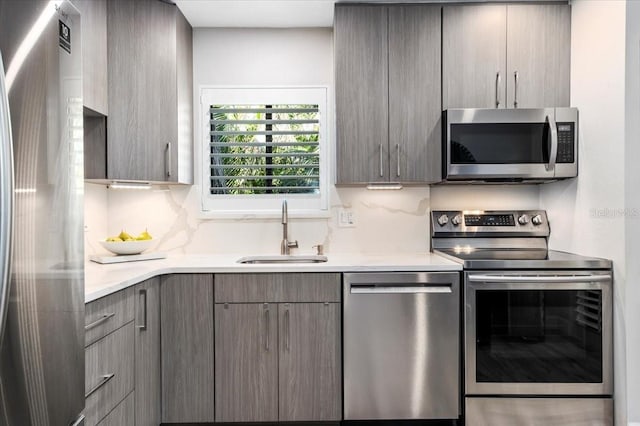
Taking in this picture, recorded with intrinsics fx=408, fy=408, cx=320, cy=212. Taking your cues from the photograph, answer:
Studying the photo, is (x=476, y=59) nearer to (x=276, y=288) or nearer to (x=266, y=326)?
(x=276, y=288)

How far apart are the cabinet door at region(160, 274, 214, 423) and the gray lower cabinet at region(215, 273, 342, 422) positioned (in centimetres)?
5

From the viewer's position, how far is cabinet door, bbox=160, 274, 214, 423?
2123 millimetres

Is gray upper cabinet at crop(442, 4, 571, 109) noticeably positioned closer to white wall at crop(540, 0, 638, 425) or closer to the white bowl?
white wall at crop(540, 0, 638, 425)

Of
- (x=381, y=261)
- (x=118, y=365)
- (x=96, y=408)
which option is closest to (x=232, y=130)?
(x=381, y=261)

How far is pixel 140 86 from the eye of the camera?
2.33 m

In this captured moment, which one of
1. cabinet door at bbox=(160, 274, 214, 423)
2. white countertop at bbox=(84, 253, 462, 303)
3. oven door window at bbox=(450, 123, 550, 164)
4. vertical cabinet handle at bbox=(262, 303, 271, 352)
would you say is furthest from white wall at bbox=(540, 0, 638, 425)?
cabinet door at bbox=(160, 274, 214, 423)

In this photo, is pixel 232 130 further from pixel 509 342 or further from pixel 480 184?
pixel 509 342

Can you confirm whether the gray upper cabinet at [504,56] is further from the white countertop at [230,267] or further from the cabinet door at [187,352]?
the cabinet door at [187,352]

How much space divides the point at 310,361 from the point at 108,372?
96cm

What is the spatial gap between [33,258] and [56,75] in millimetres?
427

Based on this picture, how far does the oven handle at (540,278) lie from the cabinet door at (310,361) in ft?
2.53

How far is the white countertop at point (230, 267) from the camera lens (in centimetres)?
188

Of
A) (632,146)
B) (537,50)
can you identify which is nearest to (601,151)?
(632,146)

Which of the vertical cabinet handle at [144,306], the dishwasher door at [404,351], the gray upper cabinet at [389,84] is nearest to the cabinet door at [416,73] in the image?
the gray upper cabinet at [389,84]
